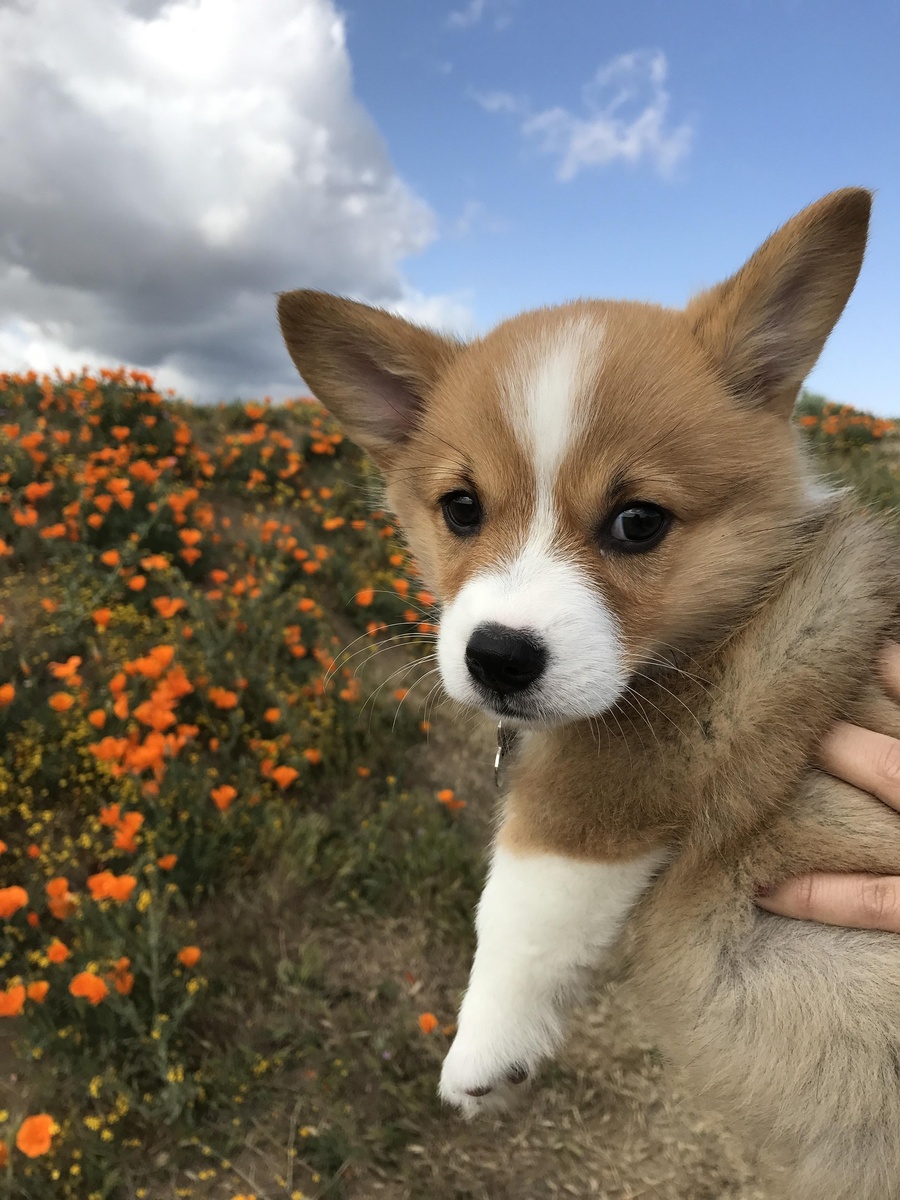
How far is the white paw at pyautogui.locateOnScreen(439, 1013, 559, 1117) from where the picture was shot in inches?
70.4

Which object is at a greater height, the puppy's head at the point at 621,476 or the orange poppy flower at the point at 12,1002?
the puppy's head at the point at 621,476

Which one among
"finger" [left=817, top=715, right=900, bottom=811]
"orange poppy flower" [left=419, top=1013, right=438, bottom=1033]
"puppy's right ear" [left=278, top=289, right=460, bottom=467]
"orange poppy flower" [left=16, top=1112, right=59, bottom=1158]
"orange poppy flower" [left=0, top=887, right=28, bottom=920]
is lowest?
"orange poppy flower" [left=419, top=1013, right=438, bottom=1033]

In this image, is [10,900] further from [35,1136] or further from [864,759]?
[864,759]

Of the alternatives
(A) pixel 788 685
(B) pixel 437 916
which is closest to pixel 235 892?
(B) pixel 437 916

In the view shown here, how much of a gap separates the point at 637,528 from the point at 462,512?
482mm

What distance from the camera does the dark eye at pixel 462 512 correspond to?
1992mm

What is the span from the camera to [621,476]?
1.75m

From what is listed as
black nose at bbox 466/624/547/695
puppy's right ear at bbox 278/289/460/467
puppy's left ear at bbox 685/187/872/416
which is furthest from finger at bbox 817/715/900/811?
puppy's right ear at bbox 278/289/460/467

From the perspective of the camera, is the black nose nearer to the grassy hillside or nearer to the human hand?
the human hand

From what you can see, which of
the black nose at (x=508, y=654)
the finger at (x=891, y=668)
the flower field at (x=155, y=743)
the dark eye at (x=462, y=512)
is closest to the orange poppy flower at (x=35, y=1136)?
the flower field at (x=155, y=743)

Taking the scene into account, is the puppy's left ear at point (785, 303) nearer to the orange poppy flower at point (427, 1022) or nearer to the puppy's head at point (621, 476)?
the puppy's head at point (621, 476)

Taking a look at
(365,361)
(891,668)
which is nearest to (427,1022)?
(891,668)

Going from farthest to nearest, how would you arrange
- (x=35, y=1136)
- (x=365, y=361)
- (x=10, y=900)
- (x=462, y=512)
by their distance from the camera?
1. (x=365, y=361)
2. (x=10, y=900)
3. (x=462, y=512)
4. (x=35, y=1136)

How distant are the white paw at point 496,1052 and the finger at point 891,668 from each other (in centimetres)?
114
